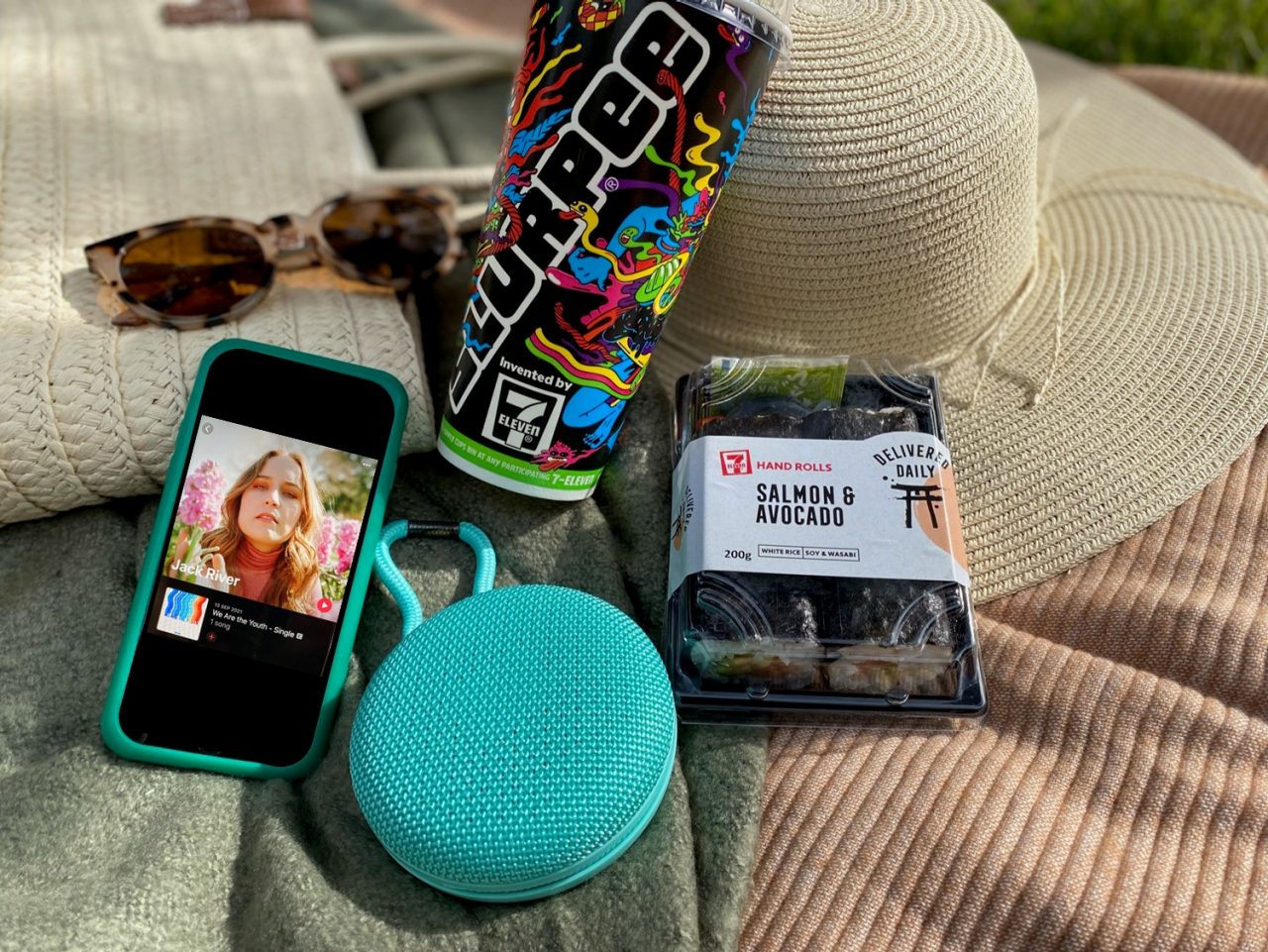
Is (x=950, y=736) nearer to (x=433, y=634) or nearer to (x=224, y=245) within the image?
(x=433, y=634)

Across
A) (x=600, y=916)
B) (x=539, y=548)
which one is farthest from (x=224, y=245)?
(x=600, y=916)

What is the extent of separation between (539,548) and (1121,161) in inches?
27.8

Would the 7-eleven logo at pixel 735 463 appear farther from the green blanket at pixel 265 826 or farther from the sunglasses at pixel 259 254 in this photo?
the sunglasses at pixel 259 254

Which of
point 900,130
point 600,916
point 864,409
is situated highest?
point 900,130

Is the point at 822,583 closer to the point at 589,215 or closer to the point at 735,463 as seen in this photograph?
the point at 735,463

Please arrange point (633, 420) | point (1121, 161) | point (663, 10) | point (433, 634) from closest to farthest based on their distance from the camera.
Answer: point (663, 10), point (433, 634), point (633, 420), point (1121, 161)

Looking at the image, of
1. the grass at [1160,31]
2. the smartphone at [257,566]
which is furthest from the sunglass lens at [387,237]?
the grass at [1160,31]

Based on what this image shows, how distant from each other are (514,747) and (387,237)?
51 cm

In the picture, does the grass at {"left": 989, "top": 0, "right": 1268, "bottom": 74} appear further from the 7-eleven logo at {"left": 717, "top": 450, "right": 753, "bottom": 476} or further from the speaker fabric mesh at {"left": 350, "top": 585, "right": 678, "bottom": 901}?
the speaker fabric mesh at {"left": 350, "top": 585, "right": 678, "bottom": 901}

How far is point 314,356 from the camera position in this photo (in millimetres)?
805

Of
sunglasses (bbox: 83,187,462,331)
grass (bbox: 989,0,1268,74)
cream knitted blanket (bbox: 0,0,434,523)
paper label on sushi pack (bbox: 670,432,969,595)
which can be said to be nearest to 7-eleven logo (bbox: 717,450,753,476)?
paper label on sushi pack (bbox: 670,432,969,595)

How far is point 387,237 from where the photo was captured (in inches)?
37.3

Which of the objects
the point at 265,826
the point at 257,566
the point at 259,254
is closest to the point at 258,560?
the point at 257,566

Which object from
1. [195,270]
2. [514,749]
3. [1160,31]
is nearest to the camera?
[514,749]
